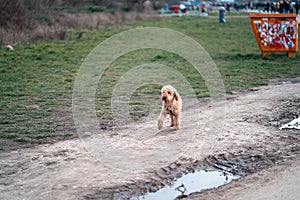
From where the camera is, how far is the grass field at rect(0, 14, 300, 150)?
376 inches

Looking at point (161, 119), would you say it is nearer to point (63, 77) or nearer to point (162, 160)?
point (162, 160)

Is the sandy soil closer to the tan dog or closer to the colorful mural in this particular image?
the tan dog

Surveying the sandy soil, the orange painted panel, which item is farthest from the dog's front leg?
the orange painted panel

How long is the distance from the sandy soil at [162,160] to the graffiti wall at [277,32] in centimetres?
955

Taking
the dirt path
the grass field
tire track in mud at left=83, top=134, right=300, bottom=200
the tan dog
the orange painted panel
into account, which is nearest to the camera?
the dirt path

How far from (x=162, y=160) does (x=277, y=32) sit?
13142 mm

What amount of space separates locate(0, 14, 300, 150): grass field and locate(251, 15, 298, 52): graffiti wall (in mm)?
512

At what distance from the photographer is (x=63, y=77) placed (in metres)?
15.2

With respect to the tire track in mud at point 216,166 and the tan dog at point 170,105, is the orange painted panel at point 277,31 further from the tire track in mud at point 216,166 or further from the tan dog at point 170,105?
the tire track in mud at point 216,166

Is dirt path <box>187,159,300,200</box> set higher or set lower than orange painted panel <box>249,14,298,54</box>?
lower

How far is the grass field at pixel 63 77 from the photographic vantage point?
9555mm

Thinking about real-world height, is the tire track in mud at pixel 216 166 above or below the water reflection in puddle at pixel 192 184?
above

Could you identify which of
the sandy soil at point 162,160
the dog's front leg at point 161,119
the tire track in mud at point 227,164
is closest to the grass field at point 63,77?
the sandy soil at point 162,160

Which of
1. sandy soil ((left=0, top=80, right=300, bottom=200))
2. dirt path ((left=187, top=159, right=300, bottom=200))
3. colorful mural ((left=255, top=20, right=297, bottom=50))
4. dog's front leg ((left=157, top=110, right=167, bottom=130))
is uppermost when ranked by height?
colorful mural ((left=255, top=20, right=297, bottom=50))
